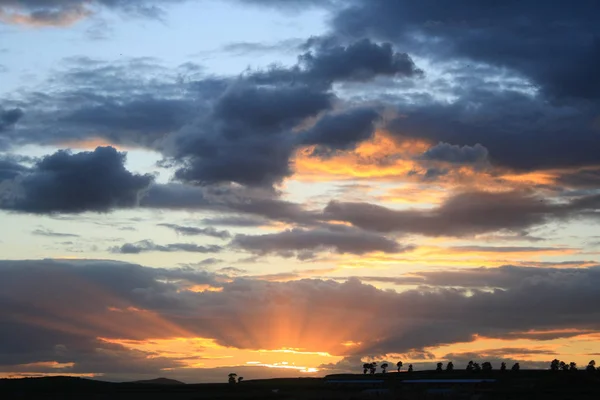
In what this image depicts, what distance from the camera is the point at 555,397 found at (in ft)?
593

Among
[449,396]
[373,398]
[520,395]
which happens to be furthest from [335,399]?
[520,395]

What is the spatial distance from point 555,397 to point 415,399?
31.6 metres

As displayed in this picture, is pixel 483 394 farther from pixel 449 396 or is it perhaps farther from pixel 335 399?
pixel 335 399

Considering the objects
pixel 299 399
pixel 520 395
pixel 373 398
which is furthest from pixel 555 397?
pixel 299 399

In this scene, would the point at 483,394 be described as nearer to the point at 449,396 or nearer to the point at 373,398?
the point at 449,396

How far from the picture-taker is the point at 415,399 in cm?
18762

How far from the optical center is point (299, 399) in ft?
646

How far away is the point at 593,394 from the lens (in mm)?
190250

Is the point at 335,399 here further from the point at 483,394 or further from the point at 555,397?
the point at 555,397

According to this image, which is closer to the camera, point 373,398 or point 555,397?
point 555,397

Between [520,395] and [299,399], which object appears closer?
[520,395]

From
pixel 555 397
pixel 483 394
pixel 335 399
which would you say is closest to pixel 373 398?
pixel 335 399

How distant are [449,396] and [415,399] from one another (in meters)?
8.78

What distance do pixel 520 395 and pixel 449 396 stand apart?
16573mm
